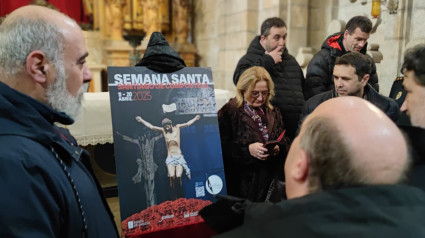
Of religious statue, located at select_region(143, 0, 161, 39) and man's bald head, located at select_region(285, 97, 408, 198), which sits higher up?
religious statue, located at select_region(143, 0, 161, 39)

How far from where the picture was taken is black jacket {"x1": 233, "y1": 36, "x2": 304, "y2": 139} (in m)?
2.96

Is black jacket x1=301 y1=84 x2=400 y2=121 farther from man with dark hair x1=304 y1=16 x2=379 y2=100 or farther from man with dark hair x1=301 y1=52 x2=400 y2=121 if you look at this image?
man with dark hair x1=304 y1=16 x2=379 y2=100

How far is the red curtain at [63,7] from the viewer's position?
6.35m

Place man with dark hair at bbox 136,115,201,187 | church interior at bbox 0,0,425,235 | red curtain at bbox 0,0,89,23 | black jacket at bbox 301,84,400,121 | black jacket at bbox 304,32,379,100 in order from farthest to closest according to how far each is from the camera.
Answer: red curtain at bbox 0,0,89,23 < church interior at bbox 0,0,425,235 < black jacket at bbox 304,32,379,100 < black jacket at bbox 301,84,400,121 < man with dark hair at bbox 136,115,201,187

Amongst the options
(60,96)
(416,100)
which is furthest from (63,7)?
(416,100)

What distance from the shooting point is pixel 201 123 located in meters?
2.20

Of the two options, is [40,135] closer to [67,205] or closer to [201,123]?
[67,205]

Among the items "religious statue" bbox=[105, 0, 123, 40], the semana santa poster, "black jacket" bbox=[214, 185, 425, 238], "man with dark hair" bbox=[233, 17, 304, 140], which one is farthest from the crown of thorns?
"religious statue" bbox=[105, 0, 123, 40]

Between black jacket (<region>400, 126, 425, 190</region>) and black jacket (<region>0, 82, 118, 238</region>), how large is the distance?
1078 mm

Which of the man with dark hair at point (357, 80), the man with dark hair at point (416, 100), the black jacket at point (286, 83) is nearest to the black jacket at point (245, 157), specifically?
the black jacket at point (286, 83)

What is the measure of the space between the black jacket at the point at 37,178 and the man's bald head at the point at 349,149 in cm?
71

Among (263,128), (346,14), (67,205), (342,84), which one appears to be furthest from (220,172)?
(346,14)

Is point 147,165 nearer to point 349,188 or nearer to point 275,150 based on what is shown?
point 275,150

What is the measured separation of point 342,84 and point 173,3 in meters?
6.04
